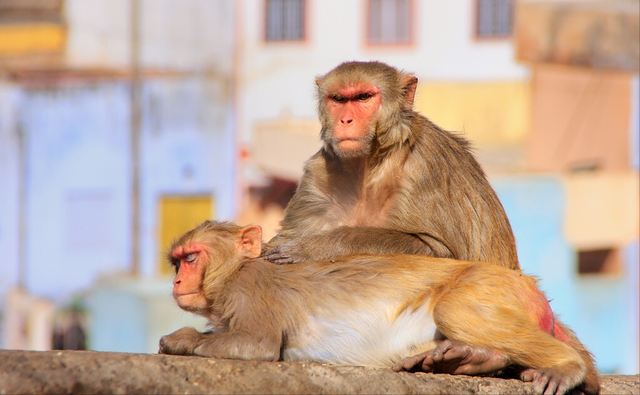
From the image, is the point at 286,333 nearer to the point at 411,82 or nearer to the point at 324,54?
the point at 411,82

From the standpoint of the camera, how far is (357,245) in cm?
423

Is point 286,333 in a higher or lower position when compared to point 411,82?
lower

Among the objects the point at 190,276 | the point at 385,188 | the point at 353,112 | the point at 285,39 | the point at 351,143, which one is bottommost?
the point at 190,276

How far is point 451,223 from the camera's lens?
434 cm

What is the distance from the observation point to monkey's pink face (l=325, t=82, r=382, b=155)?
4.45 meters

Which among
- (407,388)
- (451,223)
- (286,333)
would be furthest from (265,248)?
(407,388)

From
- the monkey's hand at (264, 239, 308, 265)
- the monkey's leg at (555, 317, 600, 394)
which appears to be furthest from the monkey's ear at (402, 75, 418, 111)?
the monkey's leg at (555, 317, 600, 394)

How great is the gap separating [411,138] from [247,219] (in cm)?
1374

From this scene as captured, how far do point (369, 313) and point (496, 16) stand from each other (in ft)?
71.8

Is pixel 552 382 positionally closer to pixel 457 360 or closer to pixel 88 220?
pixel 457 360

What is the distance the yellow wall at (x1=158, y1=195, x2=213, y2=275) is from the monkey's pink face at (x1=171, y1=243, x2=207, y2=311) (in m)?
19.9

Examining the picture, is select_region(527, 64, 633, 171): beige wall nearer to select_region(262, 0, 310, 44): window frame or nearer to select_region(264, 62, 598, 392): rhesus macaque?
select_region(264, 62, 598, 392): rhesus macaque

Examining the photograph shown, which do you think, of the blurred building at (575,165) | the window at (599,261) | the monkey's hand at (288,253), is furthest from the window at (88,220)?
the monkey's hand at (288,253)

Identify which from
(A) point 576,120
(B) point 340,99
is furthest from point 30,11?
(B) point 340,99
